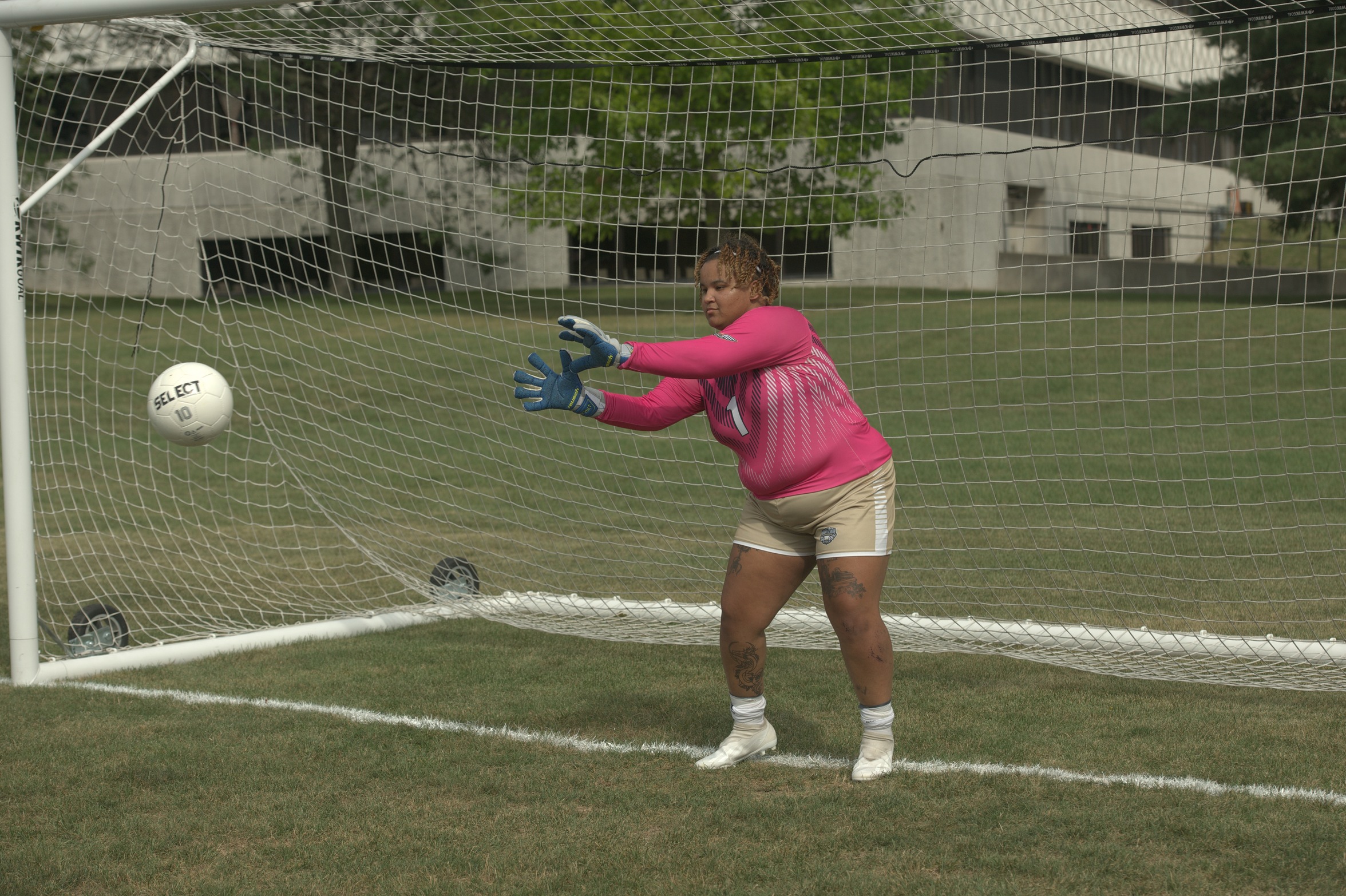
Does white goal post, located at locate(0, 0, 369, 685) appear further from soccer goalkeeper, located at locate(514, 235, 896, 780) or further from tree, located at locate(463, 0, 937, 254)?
soccer goalkeeper, located at locate(514, 235, 896, 780)

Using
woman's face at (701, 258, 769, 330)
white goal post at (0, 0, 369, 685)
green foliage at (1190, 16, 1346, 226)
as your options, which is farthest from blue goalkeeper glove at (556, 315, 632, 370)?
green foliage at (1190, 16, 1346, 226)

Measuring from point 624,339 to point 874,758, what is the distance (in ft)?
25.2

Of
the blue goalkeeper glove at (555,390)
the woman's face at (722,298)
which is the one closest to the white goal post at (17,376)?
the blue goalkeeper glove at (555,390)

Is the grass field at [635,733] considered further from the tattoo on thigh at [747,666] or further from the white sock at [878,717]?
the tattoo on thigh at [747,666]

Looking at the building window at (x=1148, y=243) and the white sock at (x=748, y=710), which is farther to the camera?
the building window at (x=1148, y=243)

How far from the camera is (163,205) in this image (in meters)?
6.71

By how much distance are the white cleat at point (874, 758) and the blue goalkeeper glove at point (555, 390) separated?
1.44 metres

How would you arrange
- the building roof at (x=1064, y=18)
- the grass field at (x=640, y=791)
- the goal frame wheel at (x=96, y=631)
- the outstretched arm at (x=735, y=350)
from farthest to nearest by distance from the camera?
the goal frame wheel at (x=96, y=631) → the building roof at (x=1064, y=18) → the outstretched arm at (x=735, y=350) → the grass field at (x=640, y=791)

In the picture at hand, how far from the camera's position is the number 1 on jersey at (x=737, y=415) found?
4.22 metres

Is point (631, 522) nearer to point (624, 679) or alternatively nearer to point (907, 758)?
point (624, 679)

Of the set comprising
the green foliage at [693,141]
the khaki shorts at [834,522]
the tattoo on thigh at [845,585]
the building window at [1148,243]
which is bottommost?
the tattoo on thigh at [845,585]

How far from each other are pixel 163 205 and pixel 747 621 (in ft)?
13.8

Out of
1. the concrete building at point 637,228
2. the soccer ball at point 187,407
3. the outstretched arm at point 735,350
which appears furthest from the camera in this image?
the concrete building at point 637,228

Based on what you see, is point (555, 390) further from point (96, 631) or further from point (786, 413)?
point (96, 631)
